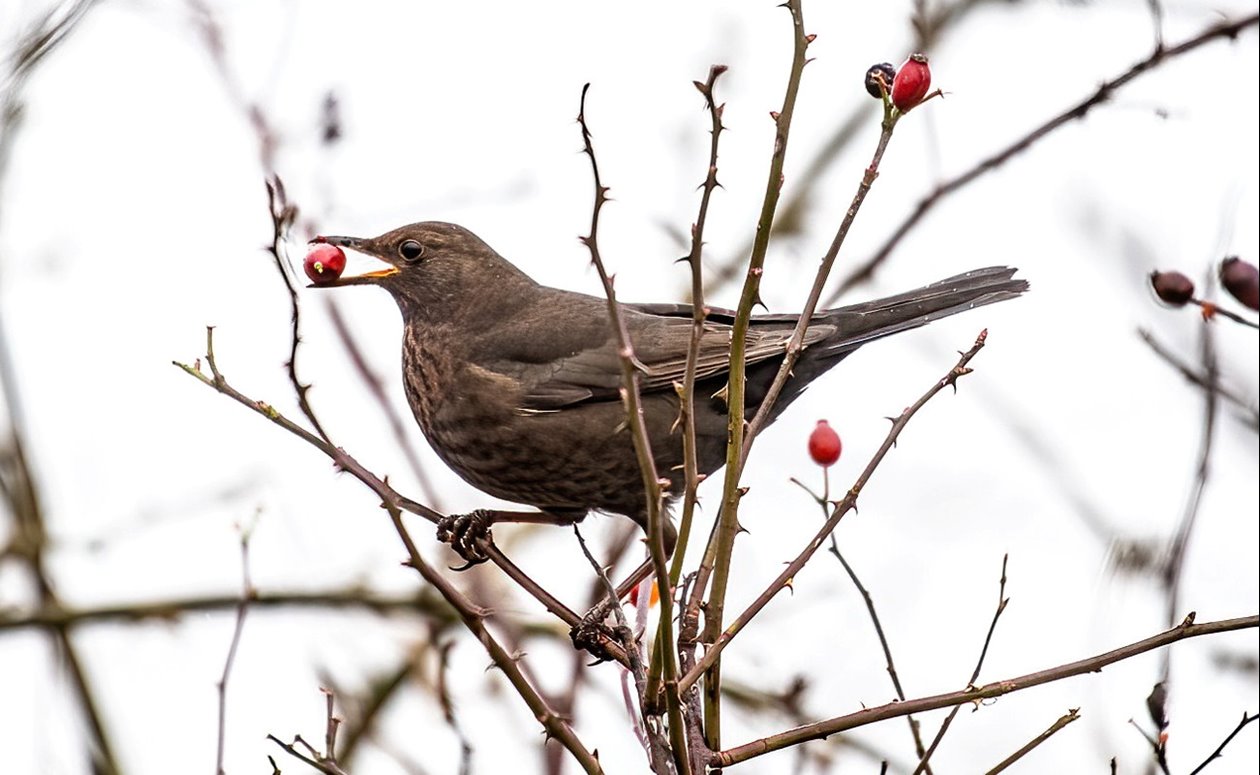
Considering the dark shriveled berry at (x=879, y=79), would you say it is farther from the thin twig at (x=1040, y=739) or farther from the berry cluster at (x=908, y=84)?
the thin twig at (x=1040, y=739)

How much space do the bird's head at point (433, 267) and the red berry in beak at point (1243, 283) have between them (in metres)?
2.86

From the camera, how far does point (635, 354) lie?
521 cm

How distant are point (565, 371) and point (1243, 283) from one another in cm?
240

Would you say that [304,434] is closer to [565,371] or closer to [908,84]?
[908,84]

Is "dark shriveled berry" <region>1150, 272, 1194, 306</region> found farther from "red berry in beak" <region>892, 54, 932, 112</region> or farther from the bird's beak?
the bird's beak

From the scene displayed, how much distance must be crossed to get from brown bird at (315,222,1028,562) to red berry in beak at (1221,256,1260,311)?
1.41m

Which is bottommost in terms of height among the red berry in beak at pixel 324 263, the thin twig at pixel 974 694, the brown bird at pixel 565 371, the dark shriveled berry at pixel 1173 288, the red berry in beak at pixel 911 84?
the thin twig at pixel 974 694

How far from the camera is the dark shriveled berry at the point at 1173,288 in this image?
370 cm

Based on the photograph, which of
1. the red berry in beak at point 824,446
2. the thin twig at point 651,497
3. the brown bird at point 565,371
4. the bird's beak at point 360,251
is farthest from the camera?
the bird's beak at point 360,251

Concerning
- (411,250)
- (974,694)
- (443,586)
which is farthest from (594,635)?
(411,250)

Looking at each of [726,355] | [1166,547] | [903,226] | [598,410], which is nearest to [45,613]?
[598,410]

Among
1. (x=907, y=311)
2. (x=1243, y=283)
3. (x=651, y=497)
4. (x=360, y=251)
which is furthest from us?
(x=360, y=251)

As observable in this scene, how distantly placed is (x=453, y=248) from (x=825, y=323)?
5.01 ft

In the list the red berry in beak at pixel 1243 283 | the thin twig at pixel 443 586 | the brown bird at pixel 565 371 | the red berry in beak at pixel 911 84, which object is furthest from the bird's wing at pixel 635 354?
the red berry in beak at pixel 911 84
